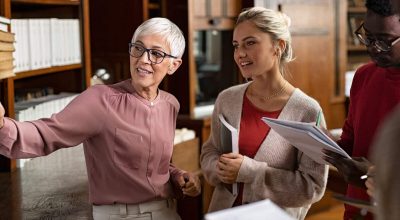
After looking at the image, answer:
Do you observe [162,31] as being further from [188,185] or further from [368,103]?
[368,103]

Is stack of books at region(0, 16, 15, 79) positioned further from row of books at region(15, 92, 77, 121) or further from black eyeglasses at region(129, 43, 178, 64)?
row of books at region(15, 92, 77, 121)

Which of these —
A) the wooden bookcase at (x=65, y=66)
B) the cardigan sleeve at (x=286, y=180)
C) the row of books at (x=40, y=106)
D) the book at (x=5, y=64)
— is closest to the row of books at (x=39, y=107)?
the row of books at (x=40, y=106)

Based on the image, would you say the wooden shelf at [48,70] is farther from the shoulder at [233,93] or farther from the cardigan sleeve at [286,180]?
the cardigan sleeve at [286,180]

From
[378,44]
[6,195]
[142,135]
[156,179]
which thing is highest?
[378,44]

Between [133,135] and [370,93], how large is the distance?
Result: 0.71 m

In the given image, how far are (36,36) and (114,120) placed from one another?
5.38ft

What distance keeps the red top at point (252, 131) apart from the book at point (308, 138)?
18 cm

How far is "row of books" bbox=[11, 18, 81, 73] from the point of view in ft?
10.00

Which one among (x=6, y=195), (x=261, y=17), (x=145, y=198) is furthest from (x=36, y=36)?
(x=145, y=198)

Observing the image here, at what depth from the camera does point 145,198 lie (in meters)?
1.77

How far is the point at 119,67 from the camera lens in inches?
165

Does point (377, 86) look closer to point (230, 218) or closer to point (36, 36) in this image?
point (230, 218)

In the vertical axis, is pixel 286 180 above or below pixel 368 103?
below

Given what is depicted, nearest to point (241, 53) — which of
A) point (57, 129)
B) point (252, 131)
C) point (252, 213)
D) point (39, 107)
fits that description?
point (252, 131)
